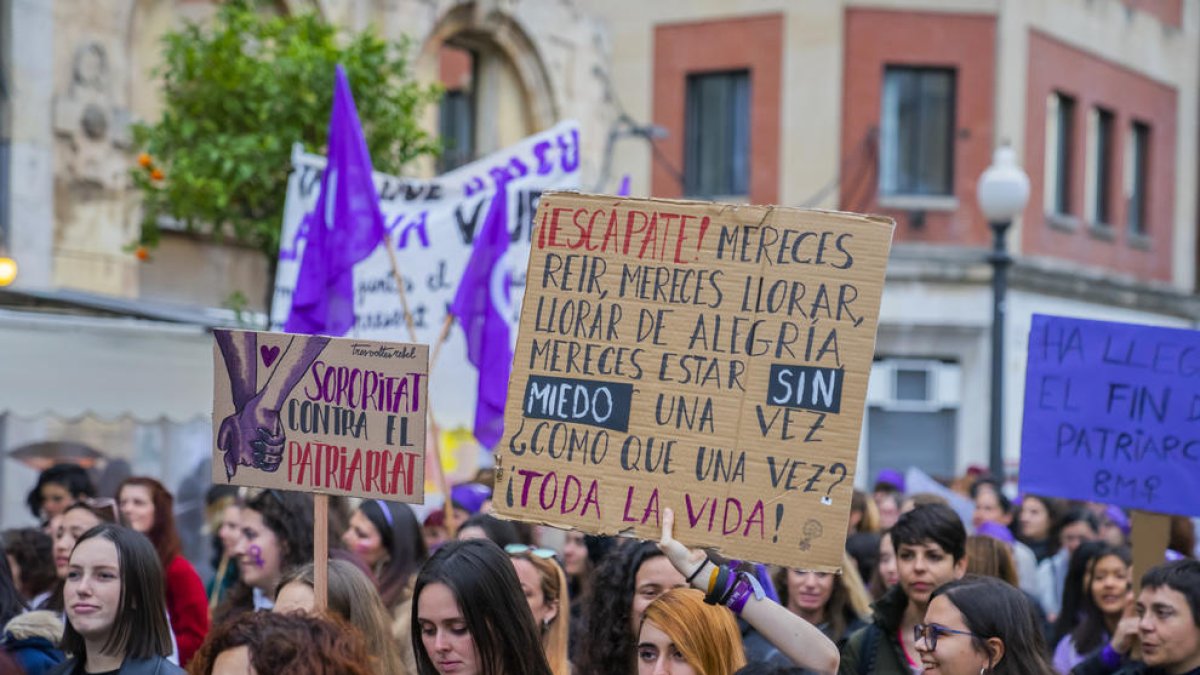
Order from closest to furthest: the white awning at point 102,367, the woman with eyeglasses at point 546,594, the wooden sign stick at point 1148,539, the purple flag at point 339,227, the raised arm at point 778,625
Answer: the raised arm at point 778,625 < the woman with eyeglasses at point 546,594 < the wooden sign stick at point 1148,539 < the purple flag at point 339,227 < the white awning at point 102,367

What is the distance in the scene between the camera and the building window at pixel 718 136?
2809cm

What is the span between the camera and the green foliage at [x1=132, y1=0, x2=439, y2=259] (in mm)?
14430

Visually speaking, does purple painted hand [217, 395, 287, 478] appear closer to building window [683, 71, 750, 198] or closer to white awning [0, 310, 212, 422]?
white awning [0, 310, 212, 422]

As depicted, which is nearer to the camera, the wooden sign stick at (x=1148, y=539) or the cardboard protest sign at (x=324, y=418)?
the cardboard protest sign at (x=324, y=418)

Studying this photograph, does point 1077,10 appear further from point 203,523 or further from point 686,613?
point 686,613

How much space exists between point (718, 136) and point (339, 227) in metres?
18.2

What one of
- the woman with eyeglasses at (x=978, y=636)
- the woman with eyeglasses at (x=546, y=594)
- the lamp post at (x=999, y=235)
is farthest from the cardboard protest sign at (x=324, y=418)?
the lamp post at (x=999, y=235)

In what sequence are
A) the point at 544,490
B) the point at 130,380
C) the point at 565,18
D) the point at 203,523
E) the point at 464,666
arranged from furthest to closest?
the point at 565,18 → the point at 203,523 → the point at 130,380 → the point at 544,490 → the point at 464,666

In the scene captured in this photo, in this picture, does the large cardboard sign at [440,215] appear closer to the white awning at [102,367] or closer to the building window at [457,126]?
the white awning at [102,367]

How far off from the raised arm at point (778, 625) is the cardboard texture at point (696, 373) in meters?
0.12

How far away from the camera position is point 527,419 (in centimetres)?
552

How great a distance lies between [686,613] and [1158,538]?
111 inches

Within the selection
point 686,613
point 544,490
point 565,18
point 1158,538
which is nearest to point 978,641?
point 686,613

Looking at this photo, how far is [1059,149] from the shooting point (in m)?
29.1
